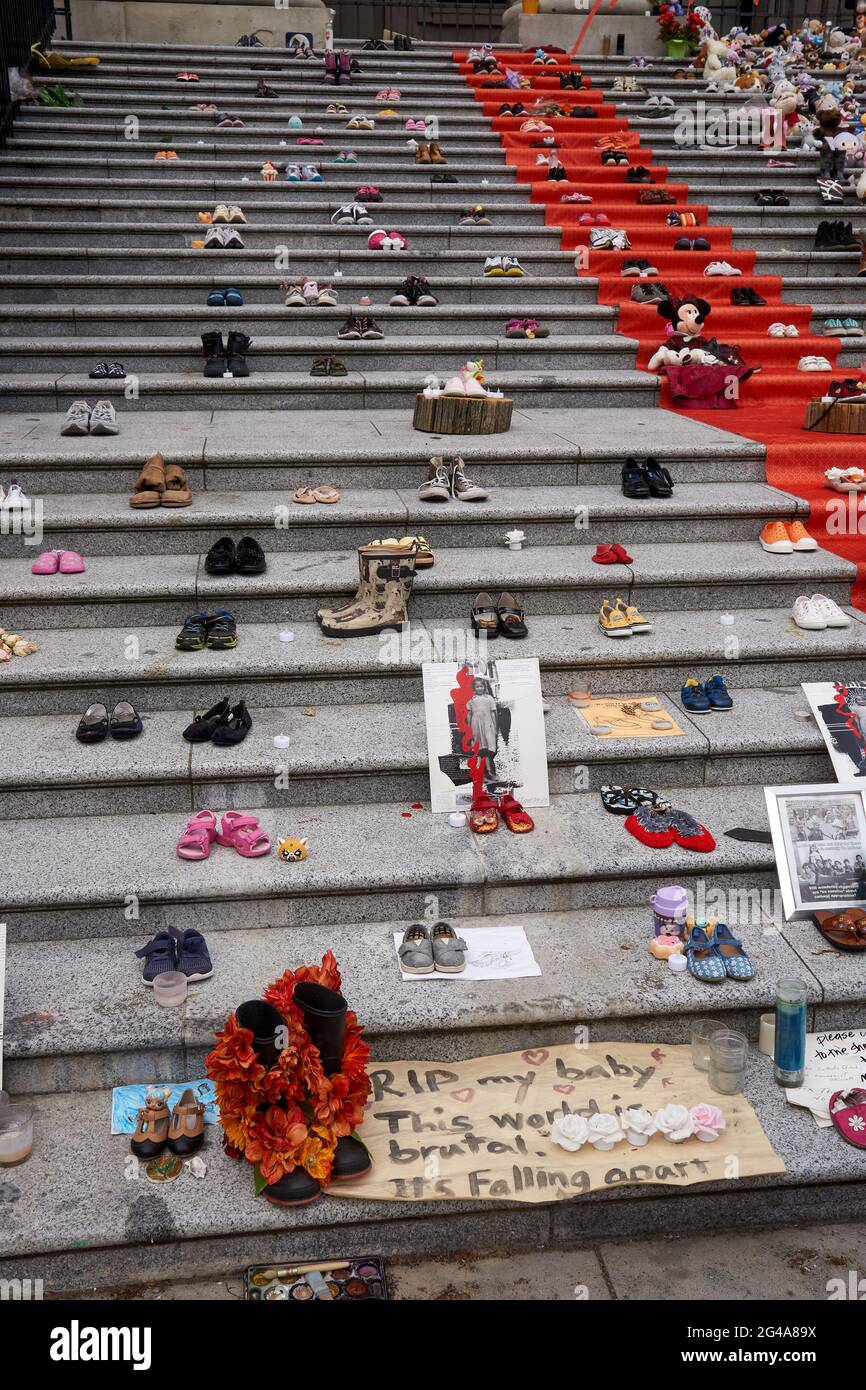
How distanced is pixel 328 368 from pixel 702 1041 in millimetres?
4648

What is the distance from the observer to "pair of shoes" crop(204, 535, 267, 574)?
4.79 metres

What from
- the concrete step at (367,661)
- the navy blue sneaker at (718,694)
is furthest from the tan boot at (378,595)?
the navy blue sneaker at (718,694)

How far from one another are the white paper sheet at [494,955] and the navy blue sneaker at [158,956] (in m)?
0.68

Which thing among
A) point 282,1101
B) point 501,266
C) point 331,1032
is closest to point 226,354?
point 501,266

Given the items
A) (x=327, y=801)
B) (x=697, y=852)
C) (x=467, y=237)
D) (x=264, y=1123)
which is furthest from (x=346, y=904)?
(x=467, y=237)

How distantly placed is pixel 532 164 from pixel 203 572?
6.43m

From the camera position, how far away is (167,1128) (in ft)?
10.3

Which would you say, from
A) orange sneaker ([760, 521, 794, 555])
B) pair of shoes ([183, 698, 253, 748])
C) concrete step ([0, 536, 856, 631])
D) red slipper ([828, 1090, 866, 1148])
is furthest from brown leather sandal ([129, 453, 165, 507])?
red slipper ([828, 1090, 866, 1148])

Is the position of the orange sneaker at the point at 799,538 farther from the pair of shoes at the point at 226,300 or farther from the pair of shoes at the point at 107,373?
the pair of shoes at the point at 226,300

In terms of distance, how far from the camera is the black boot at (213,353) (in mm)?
6684

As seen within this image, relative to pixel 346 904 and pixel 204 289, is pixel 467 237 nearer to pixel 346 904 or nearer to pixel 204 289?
pixel 204 289

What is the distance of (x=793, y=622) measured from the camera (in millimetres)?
4957

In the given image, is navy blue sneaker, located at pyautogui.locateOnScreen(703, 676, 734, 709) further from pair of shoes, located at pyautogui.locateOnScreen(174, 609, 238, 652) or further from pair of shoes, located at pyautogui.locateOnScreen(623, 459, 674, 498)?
pair of shoes, located at pyautogui.locateOnScreen(174, 609, 238, 652)

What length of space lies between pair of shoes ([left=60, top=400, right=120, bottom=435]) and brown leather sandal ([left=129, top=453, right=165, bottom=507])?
26.6 inches
